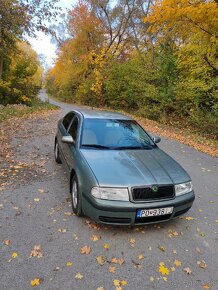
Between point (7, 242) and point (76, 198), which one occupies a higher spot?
point (76, 198)

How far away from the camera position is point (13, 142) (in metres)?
8.73

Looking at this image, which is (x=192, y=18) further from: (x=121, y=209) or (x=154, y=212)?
(x=121, y=209)

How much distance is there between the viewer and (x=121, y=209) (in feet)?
11.2

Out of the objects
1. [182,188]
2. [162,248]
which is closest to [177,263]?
[162,248]

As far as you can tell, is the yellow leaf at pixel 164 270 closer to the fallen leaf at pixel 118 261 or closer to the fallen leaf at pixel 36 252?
the fallen leaf at pixel 118 261

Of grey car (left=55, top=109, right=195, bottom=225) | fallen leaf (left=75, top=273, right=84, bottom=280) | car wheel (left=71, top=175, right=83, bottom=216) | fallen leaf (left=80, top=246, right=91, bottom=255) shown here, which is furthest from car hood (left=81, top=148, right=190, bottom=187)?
fallen leaf (left=75, top=273, right=84, bottom=280)

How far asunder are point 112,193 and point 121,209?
24cm

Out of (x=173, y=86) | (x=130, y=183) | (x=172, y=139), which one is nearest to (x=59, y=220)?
(x=130, y=183)

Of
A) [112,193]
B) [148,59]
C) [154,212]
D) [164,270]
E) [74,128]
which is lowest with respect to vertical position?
[164,270]

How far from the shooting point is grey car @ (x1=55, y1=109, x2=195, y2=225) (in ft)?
11.4

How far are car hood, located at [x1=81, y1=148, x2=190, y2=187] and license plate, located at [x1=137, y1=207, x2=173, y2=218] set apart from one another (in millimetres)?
366

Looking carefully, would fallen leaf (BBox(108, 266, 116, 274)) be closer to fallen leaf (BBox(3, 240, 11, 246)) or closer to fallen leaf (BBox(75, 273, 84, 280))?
fallen leaf (BBox(75, 273, 84, 280))

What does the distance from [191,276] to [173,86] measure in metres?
13.7

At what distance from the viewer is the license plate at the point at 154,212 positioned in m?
3.45
